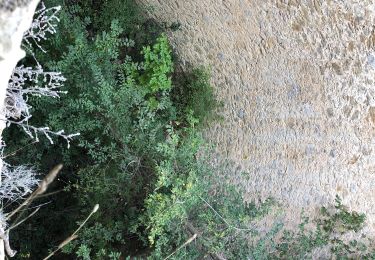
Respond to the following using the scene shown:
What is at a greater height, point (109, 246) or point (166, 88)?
point (166, 88)

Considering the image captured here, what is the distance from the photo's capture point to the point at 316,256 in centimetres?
365

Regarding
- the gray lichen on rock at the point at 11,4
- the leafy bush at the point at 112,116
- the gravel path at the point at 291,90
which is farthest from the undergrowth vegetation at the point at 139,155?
the gray lichen on rock at the point at 11,4

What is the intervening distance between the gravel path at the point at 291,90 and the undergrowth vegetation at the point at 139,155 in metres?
0.13

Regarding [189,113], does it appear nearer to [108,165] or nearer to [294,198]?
[108,165]

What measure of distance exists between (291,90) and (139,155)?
110 cm

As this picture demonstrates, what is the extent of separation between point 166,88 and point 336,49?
110 centimetres

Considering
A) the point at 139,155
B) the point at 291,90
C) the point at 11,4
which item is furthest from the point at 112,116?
the point at 11,4

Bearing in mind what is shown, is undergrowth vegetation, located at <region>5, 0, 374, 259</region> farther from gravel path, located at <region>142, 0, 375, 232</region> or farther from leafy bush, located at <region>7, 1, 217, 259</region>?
gravel path, located at <region>142, 0, 375, 232</region>

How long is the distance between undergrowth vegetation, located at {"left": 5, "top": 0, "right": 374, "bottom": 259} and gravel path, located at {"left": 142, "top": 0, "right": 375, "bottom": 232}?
133mm

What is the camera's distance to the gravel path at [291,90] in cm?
323

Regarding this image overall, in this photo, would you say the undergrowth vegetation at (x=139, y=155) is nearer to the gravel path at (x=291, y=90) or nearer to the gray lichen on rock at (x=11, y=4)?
the gravel path at (x=291, y=90)

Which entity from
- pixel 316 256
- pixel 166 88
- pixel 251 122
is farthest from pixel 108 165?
pixel 316 256

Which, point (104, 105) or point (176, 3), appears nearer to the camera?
point (104, 105)

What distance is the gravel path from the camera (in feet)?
10.6
